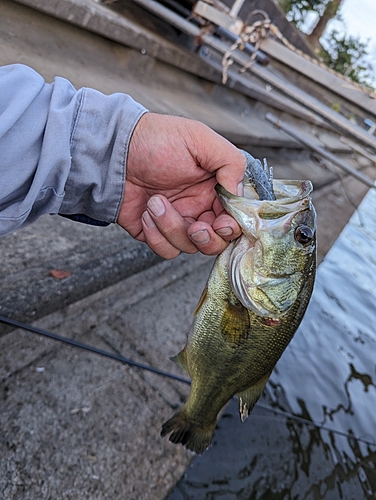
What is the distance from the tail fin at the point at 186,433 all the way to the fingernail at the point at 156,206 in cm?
102

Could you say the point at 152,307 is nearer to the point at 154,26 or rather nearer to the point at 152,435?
the point at 152,435

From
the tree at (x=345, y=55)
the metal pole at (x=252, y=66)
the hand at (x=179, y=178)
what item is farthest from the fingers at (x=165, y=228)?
the tree at (x=345, y=55)

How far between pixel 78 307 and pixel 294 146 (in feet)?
27.0

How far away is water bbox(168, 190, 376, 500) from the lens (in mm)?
2443

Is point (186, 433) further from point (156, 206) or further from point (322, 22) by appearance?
point (322, 22)

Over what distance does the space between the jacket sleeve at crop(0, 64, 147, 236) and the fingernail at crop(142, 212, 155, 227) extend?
0.15 meters

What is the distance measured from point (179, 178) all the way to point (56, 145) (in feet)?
1.97

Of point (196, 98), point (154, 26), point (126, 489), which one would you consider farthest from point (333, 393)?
point (154, 26)

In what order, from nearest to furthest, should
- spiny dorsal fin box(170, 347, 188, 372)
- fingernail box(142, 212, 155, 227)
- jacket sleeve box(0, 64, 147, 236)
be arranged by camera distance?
jacket sleeve box(0, 64, 147, 236), fingernail box(142, 212, 155, 227), spiny dorsal fin box(170, 347, 188, 372)

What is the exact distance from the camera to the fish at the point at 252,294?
1.65 meters

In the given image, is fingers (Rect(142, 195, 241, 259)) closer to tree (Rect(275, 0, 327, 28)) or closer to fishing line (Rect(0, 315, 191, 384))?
fishing line (Rect(0, 315, 191, 384))

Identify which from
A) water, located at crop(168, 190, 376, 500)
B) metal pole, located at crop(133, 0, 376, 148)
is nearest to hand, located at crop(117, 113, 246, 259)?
water, located at crop(168, 190, 376, 500)

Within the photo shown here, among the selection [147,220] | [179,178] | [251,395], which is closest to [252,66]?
[179,178]

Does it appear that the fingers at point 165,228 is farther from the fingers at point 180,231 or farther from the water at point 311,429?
the water at point 311,429
